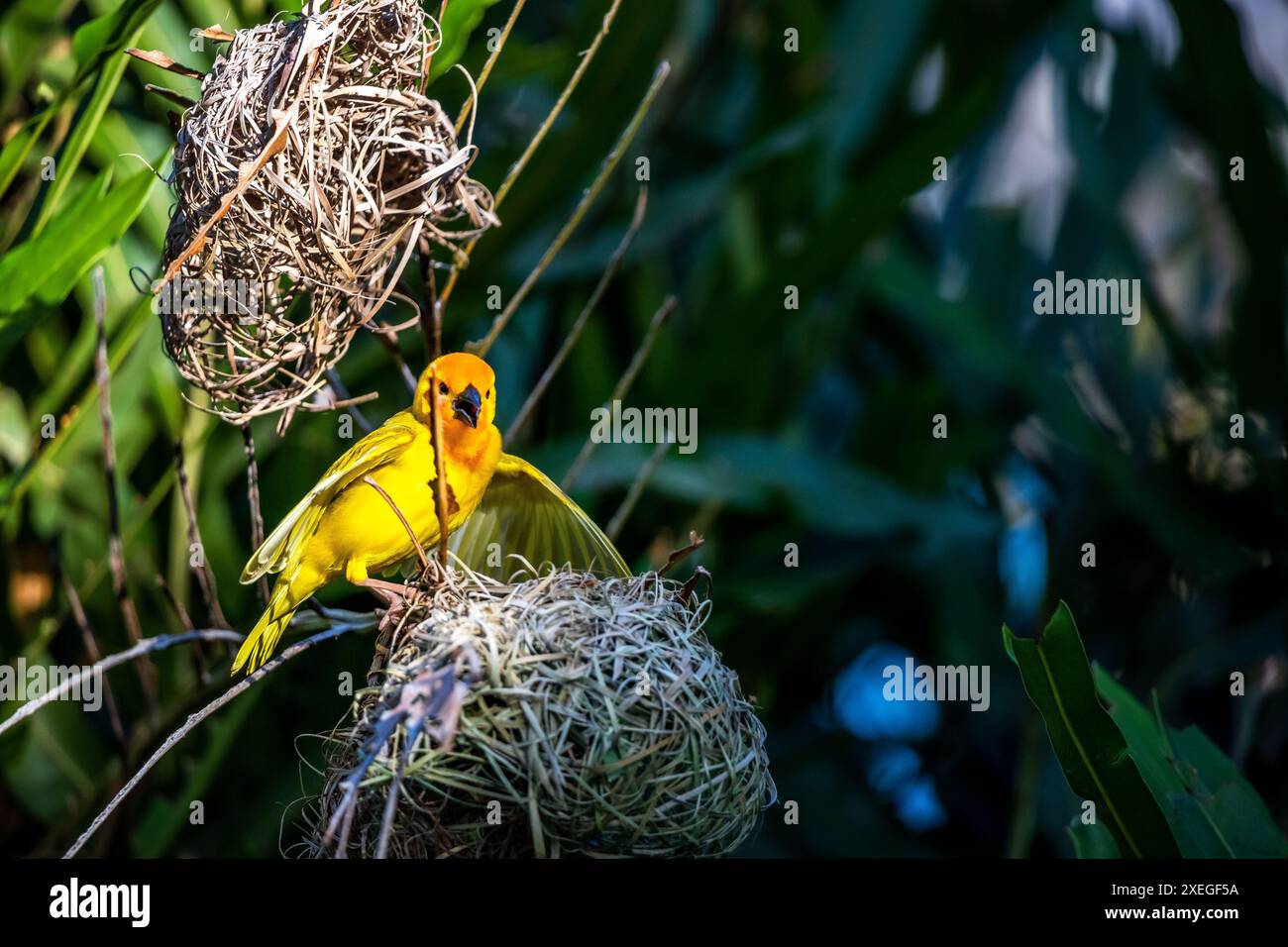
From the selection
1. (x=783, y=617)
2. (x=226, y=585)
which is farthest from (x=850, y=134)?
(x=226, y=585)

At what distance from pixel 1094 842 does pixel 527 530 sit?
989mm

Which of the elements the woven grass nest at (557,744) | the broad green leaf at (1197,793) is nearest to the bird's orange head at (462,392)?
the woven grass nest at (557,744)

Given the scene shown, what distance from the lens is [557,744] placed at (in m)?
1.46

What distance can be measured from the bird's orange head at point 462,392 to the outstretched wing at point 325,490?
3.9 inches

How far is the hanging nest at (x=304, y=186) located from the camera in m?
1.54

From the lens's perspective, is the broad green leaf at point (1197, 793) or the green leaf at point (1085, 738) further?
the broad green leaf at point (1197, 793)

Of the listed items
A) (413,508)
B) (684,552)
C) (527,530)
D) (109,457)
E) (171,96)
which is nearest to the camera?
(684,552)

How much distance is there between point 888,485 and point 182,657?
1.96 m

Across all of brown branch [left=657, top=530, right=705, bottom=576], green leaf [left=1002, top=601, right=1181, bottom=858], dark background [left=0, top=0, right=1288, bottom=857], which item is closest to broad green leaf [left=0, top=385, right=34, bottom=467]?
dark background [left=0, top=0, right=1288, bottom=857]

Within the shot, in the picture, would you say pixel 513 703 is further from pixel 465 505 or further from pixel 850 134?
pixel 850 134

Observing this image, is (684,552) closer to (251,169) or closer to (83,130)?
(251,169)

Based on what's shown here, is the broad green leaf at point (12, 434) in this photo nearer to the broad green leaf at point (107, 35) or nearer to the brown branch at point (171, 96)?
the broad green leaf at point (107, 35)

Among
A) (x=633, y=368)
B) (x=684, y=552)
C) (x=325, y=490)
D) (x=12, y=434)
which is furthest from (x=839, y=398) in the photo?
(x=684, y=552)

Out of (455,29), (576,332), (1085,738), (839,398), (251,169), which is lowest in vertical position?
(1085,738)
